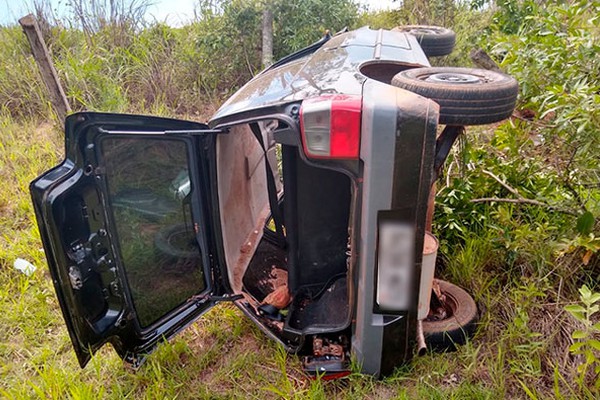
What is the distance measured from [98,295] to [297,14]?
461cm

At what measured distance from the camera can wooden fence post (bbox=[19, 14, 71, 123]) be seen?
3732 millimetres

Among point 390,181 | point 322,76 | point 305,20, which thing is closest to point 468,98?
point 390,181

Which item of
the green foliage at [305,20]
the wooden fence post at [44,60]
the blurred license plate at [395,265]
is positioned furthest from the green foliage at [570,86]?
the wooden fence post at [44,60]

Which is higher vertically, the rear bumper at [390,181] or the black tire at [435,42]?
the black tire at [435,42]

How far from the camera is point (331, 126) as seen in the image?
1552 millimetres

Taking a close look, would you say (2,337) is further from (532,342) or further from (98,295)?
(532,342)

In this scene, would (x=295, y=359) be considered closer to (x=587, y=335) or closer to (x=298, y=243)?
(x=298, y=243)

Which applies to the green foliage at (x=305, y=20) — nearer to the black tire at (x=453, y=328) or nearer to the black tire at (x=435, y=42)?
the black tire at (x=435, y=42)

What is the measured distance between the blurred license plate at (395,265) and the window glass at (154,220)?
3.15ft

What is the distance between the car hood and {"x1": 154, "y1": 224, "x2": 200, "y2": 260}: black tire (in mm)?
536

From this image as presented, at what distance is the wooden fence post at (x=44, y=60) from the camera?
3.73 m

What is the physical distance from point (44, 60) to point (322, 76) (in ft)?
10.9

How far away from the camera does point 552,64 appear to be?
7.28 ft

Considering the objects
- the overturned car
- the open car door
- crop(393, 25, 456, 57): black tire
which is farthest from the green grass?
crop(393, 25, 456, 57): black tire
